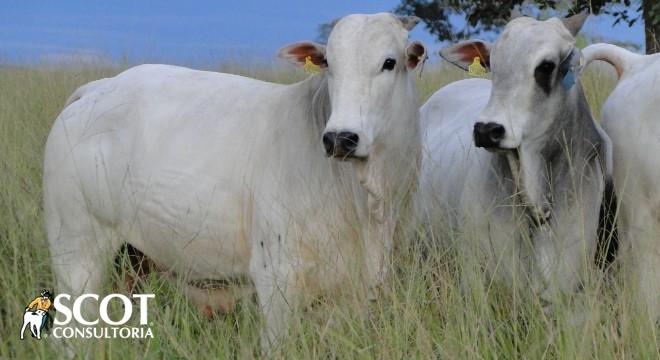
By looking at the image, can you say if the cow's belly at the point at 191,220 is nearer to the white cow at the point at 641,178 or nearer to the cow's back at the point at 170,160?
the cow's back at the point at 170,160

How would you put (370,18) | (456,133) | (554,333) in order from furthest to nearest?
(456,133) → (370,18) → (554,333)

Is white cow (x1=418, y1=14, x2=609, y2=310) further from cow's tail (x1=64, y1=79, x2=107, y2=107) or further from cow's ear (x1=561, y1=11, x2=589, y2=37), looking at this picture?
cow's tail (x1=64, y1=79, x2=107, y2=107)

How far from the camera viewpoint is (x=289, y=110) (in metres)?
4.55

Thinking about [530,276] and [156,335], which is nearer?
[156,335]

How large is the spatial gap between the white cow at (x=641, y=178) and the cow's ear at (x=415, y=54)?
1047 millimetres

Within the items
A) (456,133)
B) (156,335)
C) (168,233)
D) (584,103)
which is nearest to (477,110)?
(456,133)

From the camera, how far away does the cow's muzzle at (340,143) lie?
383 cm

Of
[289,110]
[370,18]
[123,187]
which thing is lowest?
[123,187]

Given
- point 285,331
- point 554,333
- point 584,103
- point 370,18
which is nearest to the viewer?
point 554,333

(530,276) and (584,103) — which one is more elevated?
(584,103)

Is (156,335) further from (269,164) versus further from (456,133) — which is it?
(456,133)

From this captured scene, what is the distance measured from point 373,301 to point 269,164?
31.3 inches

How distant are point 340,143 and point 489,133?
0.68 meters

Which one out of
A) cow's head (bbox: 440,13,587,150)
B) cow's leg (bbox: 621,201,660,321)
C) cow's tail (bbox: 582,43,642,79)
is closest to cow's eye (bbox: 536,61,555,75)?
cow's head (bbox: 440,13,587,150)
